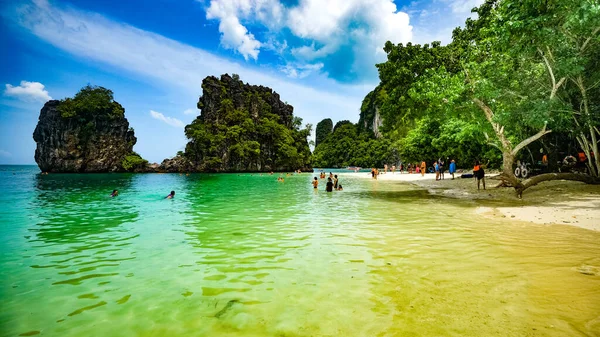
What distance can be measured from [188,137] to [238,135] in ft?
46.8

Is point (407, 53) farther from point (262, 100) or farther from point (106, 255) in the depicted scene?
point (262, 100)

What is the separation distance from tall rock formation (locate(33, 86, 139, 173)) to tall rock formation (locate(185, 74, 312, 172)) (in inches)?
802

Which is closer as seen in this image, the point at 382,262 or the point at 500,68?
the point at 382,262

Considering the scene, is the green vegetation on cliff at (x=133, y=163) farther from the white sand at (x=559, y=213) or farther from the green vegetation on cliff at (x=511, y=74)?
the white sand at (x=559, y=213)

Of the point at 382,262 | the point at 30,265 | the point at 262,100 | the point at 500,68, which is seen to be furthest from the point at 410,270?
the point at 262,100

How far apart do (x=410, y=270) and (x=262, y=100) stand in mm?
95954

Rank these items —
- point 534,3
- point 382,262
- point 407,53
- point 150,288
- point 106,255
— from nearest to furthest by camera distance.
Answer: point 150,288, point 382,262, point 106,255, point 534,3, point 407,53

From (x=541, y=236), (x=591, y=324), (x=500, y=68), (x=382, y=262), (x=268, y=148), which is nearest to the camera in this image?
(x=591, y=324)

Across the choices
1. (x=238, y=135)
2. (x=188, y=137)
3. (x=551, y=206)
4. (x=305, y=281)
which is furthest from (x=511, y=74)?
(x=188, y=137)

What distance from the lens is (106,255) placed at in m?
7.24

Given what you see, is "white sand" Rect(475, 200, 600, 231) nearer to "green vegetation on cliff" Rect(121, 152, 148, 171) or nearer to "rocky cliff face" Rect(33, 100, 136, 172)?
"green vegetation on cliff" Rect(121, 152, 148, 171)

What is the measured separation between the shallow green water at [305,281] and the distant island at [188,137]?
74.5 metres

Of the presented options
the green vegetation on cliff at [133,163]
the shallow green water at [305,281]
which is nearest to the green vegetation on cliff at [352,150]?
the green vegetation on cliff at [133,163]

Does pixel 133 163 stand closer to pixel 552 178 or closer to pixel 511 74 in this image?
pixel 511 74
